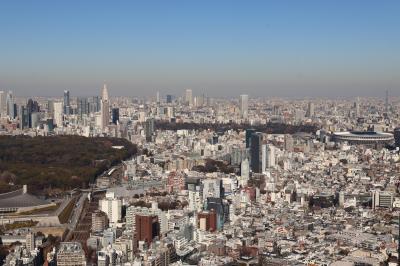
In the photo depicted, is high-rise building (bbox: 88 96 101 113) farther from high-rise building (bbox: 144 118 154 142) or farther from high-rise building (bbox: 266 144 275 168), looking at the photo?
high-rise building (bbox: 266 144 275 168)

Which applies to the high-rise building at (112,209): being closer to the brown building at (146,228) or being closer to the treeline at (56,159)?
the brown building at (146,228)

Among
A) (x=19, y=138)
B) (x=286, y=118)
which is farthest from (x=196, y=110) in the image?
(x=19, y=138)

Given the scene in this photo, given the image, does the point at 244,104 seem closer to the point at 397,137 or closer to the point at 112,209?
the point at 397,137

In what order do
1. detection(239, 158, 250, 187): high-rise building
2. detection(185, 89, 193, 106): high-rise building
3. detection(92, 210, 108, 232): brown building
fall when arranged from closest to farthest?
detection(92, 210, 108, 232): brown building, detection(239, 158, 250, 187): high-rise building, detection(185, 89, 193, 106): high-rise building

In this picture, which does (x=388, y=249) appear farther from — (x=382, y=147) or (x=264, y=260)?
(x=382, y=147)

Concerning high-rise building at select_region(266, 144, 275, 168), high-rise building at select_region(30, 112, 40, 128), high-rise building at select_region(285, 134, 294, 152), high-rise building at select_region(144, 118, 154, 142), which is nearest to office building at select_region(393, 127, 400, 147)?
high-rise building at select_region(285, 134, 294, 152)

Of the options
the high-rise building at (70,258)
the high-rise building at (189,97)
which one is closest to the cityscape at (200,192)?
the high-rise building at (70,258)
